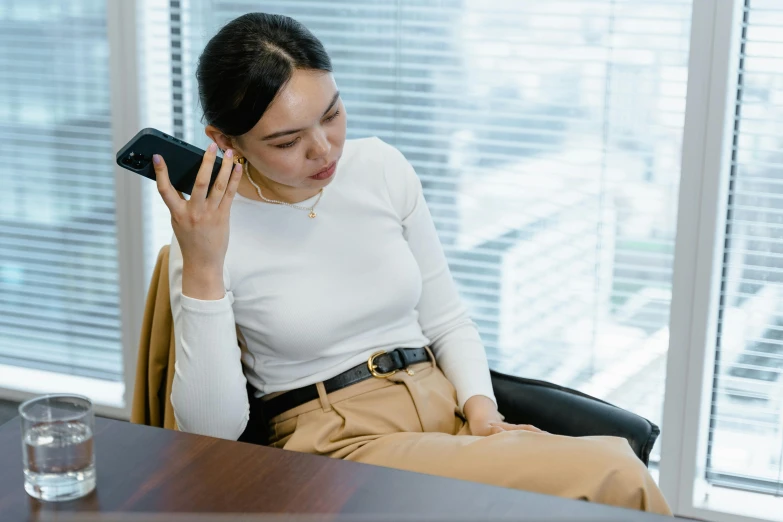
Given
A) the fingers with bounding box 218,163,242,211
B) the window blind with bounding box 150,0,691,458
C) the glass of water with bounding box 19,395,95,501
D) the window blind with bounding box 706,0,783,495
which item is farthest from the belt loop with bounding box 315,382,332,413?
the window blind with bounding box 706,0,783,495

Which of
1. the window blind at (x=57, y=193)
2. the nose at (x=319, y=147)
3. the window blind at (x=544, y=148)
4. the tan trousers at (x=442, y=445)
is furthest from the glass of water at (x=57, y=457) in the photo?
the window blind at (x=57, y=193)

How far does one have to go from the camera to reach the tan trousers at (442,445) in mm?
1278

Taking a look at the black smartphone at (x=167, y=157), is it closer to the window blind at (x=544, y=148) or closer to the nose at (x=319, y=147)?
the nose at (x=319, y=147)

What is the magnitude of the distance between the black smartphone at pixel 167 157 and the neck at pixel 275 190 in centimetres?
18

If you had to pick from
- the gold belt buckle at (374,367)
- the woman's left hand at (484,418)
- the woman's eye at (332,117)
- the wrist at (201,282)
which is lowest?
the woman's left hand at (484,418)

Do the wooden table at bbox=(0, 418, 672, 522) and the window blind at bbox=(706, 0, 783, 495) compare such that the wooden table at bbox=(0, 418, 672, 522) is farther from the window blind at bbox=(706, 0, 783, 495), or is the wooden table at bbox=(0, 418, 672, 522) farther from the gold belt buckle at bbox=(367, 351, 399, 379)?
the window blind at bbox=(706, 0, 783, 495)

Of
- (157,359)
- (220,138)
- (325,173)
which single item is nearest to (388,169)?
(325,173)

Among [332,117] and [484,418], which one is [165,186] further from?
[484,418]

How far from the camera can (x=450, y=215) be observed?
238 cm

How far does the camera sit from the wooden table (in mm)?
1017

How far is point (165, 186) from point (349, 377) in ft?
1.51

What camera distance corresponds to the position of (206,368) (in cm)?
150

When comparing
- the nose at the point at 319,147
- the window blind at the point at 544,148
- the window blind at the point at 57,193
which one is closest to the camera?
the nose at the point at 319,147

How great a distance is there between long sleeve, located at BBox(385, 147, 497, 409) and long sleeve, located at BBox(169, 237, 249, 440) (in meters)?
0.40
